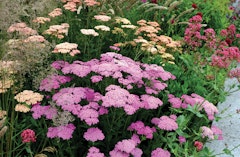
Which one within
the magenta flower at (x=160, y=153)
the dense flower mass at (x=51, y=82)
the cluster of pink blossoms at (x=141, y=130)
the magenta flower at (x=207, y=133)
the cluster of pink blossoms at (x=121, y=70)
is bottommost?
the magenta flower at (x=160, y=153)

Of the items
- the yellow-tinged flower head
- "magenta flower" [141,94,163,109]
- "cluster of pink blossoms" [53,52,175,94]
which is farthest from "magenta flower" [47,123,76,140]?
"magenta flower" [141,94,163,109]

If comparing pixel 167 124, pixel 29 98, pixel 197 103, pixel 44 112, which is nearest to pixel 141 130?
pixel 167 124

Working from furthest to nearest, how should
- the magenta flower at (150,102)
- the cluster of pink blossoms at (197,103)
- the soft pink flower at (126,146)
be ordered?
the cluster of pink blossoms at (197,103) < the magenta flower at (150,102) < the soft pink flower at (126,146)

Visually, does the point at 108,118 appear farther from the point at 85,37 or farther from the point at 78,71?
the point at 85,37

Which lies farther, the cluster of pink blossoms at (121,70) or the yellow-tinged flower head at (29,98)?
the cluster of pink blossoms at (121,70)

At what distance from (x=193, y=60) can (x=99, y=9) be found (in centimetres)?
119

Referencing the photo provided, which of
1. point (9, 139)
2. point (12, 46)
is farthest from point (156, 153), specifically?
point (12, 46)

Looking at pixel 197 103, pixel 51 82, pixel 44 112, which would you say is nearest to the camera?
pixel 44 112

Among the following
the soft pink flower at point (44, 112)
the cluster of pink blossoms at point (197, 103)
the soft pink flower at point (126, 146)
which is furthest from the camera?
the cluster of pink blossoms at point (197, 103)

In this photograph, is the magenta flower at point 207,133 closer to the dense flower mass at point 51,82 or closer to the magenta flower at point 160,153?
the magenta flower at point 160,153

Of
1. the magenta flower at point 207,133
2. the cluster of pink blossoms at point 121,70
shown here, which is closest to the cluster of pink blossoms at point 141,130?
the cluster of pink blossoms at point 121,70

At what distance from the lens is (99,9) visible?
411 cm

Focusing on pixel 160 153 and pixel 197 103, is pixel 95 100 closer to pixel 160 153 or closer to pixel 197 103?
pixel 160 153

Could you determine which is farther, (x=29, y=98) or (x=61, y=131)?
(x=29, y=98)
